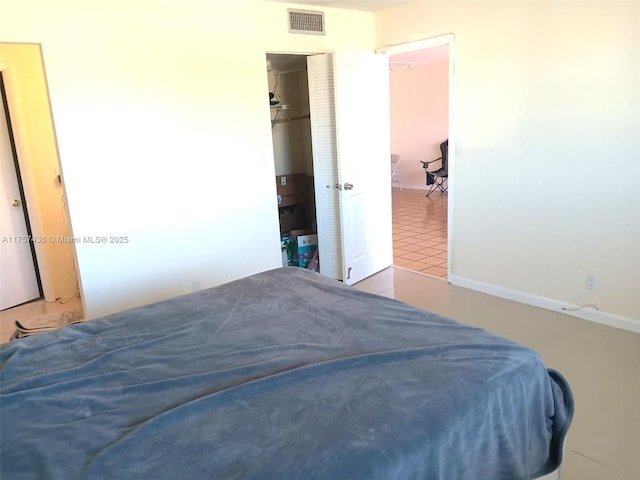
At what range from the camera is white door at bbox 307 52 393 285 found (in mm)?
4164

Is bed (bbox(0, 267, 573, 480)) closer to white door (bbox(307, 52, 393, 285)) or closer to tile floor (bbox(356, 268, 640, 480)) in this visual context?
tile floor (bbox(356, 268, 640, 480))

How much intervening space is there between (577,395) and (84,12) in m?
3.61

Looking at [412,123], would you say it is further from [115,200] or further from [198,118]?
[115,200]

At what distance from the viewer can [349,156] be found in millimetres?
4266

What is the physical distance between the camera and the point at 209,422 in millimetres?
1383

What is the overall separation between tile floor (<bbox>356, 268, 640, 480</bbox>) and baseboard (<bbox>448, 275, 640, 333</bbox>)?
52 millimetres

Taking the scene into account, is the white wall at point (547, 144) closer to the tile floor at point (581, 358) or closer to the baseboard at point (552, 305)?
the baseboard at point (552, 305)

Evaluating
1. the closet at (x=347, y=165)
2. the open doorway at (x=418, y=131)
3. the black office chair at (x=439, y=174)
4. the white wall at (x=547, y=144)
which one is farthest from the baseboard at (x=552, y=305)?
the black office chair at (x=439, y=174)

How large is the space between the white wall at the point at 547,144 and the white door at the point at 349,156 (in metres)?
0.63

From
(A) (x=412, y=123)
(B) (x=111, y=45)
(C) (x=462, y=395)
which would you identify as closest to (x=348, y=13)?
(B) (x=111, y=45)

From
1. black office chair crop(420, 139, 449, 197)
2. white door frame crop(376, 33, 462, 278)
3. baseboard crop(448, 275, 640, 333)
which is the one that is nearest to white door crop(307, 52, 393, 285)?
white door frame crop(376, 33, 462, 278)

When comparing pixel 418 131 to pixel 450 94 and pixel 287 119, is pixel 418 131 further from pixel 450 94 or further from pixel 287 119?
pixel 450 94

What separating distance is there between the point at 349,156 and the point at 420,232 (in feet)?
7.80

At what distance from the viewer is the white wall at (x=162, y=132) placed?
309 centimetres
